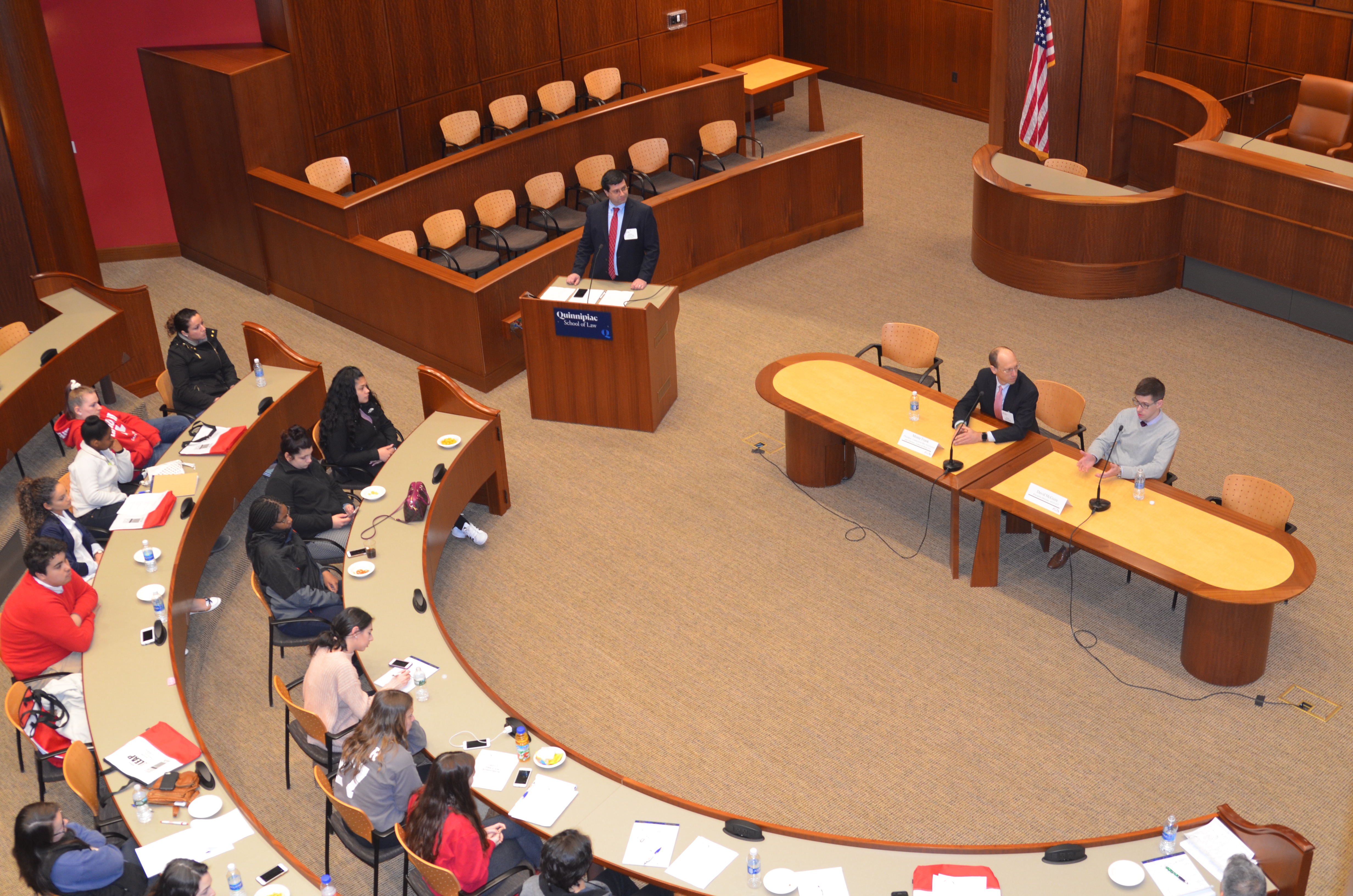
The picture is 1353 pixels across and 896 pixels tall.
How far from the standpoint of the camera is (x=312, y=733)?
5.47m

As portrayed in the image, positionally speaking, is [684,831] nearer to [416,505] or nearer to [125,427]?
[416,505]

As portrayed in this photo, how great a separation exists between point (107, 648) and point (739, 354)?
5.08m

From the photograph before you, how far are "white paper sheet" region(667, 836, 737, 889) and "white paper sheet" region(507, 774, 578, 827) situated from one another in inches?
20.6

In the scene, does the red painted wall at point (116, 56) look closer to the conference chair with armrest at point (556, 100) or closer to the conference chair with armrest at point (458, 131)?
the conference chair with armrest at point (458, 131)

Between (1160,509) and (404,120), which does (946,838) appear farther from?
(404,120)

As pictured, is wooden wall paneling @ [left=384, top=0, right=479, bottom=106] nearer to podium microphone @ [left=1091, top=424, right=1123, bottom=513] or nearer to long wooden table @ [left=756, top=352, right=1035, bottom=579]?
long wooden table @ [left=756, top=352, right=1035, bottom=579]

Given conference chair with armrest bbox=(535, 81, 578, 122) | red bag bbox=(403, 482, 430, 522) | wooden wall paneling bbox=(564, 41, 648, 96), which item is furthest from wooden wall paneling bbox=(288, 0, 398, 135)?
red bag bbox=(403, 482, 430, 522)

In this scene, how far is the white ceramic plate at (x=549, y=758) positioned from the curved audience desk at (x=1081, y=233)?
6564 mm

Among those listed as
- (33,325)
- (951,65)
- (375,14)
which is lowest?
(33,325)

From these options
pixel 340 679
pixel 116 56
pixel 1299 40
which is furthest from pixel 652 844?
pixel 1299 40

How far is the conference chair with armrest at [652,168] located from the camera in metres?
11.6

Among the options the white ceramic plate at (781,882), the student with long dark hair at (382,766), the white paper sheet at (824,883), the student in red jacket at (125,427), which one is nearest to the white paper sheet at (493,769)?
the student with long dark hair at (382,766)

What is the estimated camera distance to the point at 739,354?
954 cm

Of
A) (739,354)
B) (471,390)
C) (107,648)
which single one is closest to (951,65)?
(739,354)
